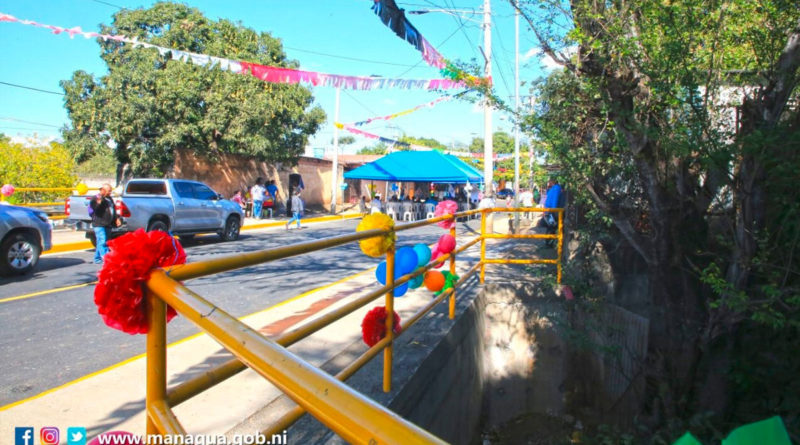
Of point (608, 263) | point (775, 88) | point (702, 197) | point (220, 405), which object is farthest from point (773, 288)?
point (220, 405)

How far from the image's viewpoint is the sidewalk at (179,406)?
3092 millimetres

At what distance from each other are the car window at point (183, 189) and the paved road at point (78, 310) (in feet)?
7.82

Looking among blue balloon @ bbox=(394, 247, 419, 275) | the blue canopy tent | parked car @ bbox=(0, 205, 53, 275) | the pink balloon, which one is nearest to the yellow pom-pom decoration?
blue balloon @ bbox=(394, 247, 419, 275)

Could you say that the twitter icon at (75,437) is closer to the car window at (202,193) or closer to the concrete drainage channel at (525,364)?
the concrete drainage channel at (525,364)

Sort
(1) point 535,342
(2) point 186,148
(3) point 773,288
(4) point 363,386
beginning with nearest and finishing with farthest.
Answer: (4) point 363,386
(3) point 773,288
(1) point 535,342
(2) point 186,148

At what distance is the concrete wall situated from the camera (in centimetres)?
2136

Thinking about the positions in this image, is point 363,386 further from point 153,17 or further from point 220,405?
point 153,17

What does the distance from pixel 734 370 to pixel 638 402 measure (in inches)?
41.5

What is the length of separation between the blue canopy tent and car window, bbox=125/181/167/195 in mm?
6971

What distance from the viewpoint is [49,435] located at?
2938 millimetres

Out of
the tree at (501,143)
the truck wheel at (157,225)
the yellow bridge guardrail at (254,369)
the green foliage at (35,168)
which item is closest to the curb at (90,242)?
the truck wheel at (157,225)

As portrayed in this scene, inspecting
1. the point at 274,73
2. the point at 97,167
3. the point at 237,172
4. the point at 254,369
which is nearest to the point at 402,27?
the point at 274,73

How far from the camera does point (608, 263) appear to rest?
6758 mm

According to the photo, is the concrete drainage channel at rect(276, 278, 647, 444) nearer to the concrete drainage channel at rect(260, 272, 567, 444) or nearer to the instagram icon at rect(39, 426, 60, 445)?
the concrete drainage channel at rect(260, 272, 567, 444)
